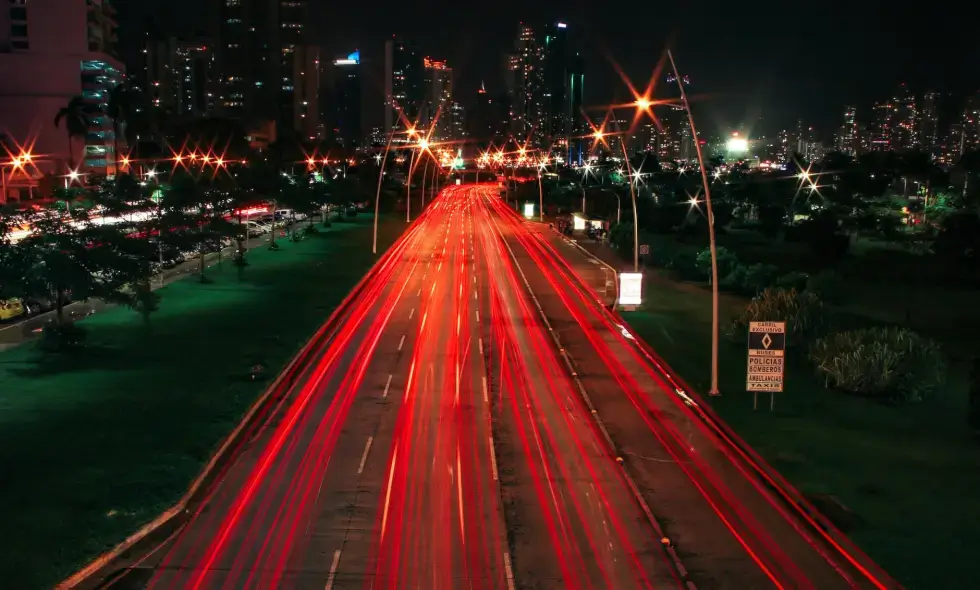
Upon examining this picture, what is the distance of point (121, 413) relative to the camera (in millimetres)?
20016

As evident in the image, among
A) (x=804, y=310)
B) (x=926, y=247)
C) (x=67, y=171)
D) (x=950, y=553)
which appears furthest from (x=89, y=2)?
(x=950, y=553)

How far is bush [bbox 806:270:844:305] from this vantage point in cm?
4438

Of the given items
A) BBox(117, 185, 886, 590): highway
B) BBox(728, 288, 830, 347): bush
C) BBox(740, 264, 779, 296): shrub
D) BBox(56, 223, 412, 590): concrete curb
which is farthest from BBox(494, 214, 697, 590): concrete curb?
BBox(740, 264, 779, 296): shrub

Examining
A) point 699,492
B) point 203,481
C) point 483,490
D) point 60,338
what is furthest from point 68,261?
point 699,492

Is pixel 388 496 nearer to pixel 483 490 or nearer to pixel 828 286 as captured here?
pixel 483 490

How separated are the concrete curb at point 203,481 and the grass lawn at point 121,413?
18 cm

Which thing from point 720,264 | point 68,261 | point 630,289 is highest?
point 68,261

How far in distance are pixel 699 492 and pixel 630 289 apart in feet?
66.8

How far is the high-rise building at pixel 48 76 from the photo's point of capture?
100 meters

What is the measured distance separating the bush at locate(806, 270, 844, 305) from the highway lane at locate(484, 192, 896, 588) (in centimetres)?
1903

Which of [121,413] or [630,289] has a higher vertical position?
[630,289]

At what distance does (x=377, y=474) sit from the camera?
16.5 m

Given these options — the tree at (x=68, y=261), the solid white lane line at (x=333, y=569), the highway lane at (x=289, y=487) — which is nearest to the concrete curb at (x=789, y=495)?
the solid white lane line at (x=333, y=569)

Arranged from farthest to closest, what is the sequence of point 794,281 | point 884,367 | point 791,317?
point 794,281, point 791,317, point 884,367
